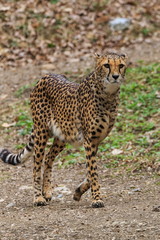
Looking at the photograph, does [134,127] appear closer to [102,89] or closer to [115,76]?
[102,89]

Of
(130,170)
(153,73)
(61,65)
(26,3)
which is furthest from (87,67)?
(130,170)

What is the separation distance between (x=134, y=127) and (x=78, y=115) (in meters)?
2.62

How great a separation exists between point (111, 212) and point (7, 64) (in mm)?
7733

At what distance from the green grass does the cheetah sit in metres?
1.22

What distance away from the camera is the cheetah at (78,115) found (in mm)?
5488

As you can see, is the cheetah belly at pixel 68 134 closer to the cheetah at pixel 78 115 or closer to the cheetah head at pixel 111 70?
the cheetah at pixel 78 115

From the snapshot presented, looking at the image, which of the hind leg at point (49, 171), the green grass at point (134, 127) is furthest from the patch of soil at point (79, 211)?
the green grass at point (134, 127)

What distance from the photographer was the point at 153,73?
10.4 metres

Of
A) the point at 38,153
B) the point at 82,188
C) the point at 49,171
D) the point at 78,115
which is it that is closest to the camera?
the point at 82,188

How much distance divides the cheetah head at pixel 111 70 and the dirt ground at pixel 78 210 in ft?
3.79

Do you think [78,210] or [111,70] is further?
[78,210]

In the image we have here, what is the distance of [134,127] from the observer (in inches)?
331

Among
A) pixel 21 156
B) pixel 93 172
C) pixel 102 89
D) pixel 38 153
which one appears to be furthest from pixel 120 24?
pixel 93 172

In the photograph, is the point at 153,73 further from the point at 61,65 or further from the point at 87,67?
the point at 61,65
